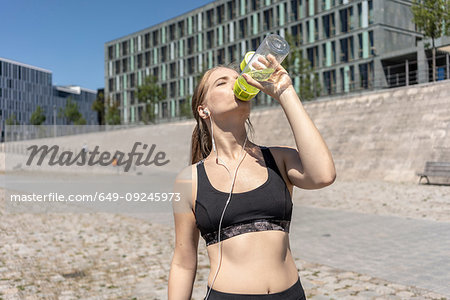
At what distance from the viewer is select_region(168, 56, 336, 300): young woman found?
5.88 ft

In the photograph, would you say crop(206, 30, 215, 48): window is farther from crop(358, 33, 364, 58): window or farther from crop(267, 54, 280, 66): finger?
crop(267, 54, 280, 66): finger

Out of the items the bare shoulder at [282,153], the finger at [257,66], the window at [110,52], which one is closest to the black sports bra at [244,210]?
the bare shoulder at [282,153]

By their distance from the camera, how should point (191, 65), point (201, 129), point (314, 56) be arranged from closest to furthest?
point (201, 129)
point (314, 56)
point (191, 65)

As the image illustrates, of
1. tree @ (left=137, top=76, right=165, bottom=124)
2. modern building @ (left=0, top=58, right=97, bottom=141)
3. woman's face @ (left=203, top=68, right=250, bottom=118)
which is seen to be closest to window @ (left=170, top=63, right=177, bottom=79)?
tree @ (left=137, top=76, right=165, bottom=124)

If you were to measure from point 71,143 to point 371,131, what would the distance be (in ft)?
111

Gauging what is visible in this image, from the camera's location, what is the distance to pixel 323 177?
180 centimetres

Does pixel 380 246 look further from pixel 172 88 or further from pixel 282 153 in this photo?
pixel 172 88

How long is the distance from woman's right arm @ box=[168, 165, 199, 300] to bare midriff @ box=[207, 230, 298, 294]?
18 cm

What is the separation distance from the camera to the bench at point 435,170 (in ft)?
54.8

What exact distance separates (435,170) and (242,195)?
17659 mm

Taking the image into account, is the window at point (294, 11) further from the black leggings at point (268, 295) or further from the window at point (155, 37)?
the black leggings at point (268, 295)

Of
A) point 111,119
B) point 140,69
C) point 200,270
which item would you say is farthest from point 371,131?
point 140,69

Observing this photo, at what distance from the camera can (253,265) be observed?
1.82m

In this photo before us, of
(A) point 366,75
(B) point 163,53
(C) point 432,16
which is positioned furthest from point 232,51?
(C) point 432,16
